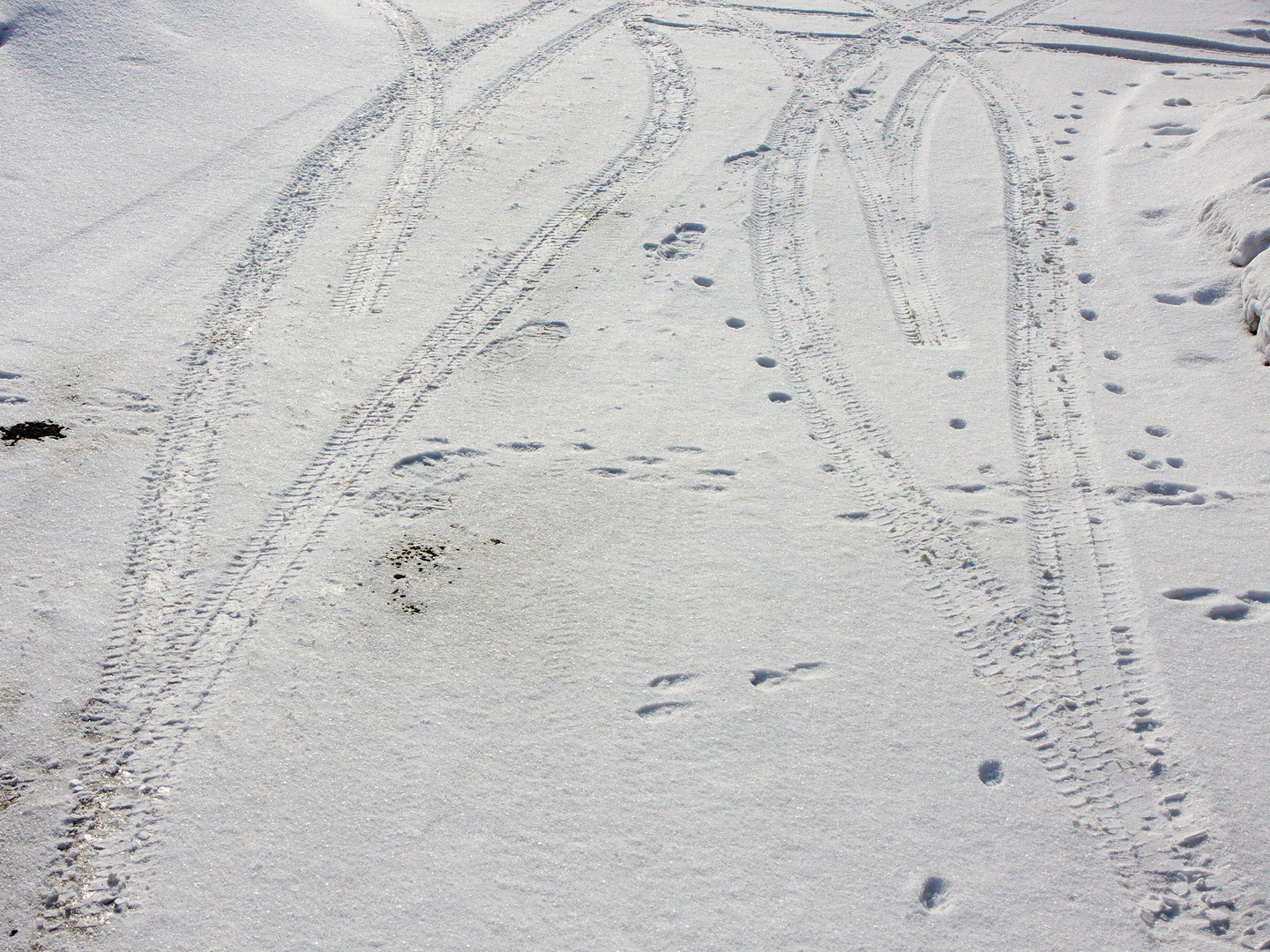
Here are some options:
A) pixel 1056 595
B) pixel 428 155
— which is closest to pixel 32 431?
pixel 428 155

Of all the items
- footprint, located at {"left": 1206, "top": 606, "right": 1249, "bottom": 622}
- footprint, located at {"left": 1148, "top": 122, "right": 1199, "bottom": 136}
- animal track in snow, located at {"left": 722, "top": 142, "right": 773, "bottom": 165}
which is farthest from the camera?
footprint, located at {"left": 1148, "top": 122, "right": 1199, "bottom": 136}

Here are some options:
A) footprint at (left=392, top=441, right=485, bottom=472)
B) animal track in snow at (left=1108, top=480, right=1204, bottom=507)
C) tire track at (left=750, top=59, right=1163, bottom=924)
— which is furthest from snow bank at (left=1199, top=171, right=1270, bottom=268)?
footprint at (left=392, top=441, right=485, bottom=472)

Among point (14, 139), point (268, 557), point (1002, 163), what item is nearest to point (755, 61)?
point (1002, 163)

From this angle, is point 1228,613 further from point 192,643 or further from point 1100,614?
point 192,643

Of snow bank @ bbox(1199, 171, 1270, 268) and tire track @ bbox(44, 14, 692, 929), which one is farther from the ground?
snow bank @ bbox(1199, 171, 1270, 268)

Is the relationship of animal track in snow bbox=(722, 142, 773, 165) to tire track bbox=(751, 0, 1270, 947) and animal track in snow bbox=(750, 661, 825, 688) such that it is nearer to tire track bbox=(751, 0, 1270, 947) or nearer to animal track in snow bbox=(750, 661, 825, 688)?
tire track bbox=(751, 0, 1270, 947)

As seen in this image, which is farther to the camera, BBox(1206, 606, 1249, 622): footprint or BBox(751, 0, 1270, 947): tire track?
BBox(1206, 606, 1249, 622): footprint

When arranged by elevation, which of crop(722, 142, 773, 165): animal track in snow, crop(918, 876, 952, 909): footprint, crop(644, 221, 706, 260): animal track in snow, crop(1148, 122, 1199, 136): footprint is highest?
crop(1148, 122, 1199, 136): footprint
